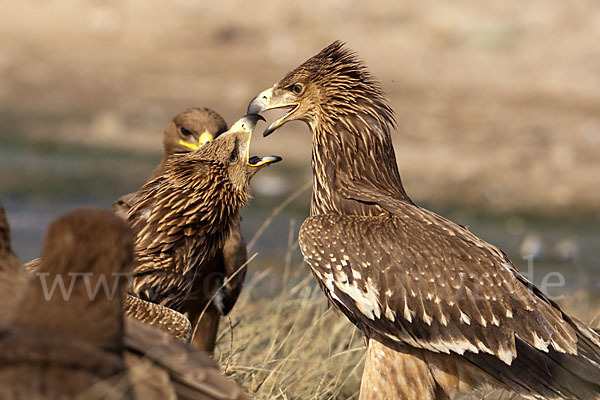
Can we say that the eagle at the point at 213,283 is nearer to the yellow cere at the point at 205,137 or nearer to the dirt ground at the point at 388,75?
the yellow cere at the point at 205,137

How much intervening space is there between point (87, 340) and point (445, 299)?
7.94 feet

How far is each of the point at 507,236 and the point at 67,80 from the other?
339 inches

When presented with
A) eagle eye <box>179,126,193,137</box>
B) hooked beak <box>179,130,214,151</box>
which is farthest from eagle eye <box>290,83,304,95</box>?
eagle eye <box>179,126,193,137</box>

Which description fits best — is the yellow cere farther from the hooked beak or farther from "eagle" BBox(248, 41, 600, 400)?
"eagle" BBox(248, 41, 600, 400)

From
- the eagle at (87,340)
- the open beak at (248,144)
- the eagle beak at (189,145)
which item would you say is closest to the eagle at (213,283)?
the open beak at (248,144)

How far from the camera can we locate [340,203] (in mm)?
5648

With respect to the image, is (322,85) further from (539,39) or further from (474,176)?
(539,39)

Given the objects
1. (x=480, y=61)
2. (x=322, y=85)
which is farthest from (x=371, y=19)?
(x=322, y=85)

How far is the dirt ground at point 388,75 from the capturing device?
15.1 meters

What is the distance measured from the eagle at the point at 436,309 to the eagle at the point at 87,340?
181 centimetres

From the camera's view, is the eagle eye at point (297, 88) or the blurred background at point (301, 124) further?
the blurred background at point (301, 124)

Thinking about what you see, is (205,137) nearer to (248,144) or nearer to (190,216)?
(248,144)

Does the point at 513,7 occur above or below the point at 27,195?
above

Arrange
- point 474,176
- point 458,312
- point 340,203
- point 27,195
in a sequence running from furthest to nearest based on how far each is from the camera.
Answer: point 474,176
point 27,195
point 340,203
point 458,312
